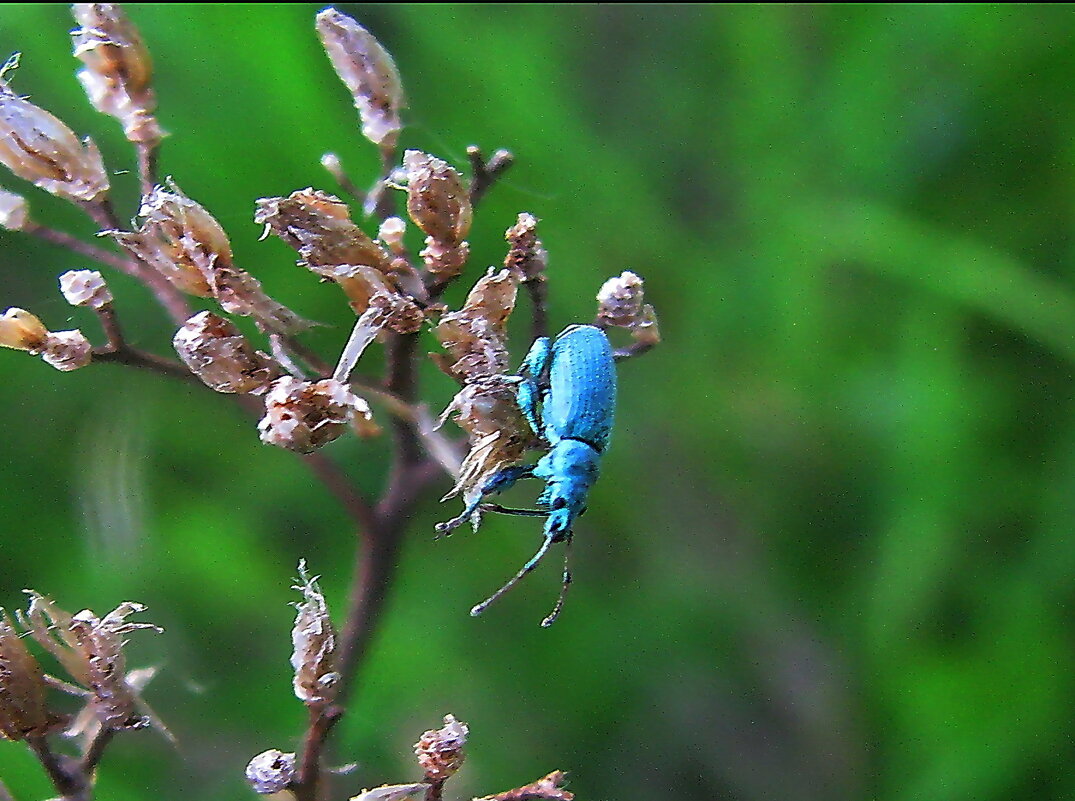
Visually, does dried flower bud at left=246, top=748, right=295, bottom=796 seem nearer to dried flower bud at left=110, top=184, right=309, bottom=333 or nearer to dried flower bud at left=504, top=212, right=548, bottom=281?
dried flower bud at left=110, top=184, right=309, bottom=333

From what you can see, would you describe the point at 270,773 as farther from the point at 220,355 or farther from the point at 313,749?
the point at 220,355

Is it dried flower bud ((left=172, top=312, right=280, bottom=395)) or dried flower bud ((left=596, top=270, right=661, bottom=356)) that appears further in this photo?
dried flower bud ((left=596, top=270, right=661, bottom=356))

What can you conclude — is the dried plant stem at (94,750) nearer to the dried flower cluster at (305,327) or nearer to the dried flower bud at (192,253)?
the dried flower cluster at (305,327)

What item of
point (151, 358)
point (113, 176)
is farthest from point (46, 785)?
point (113, 176)

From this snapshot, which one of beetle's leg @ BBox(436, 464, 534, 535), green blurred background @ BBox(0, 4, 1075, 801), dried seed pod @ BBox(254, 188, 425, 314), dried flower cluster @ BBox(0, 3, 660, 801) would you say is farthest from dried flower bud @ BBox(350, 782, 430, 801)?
green blurred background @ BBox(0, 4, 1075, 801)

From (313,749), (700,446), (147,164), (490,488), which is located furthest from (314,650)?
(700,446)

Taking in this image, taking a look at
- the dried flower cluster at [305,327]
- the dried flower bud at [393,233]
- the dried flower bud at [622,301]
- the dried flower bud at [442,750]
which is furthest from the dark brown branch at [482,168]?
the dried flower bud at [442,750]
